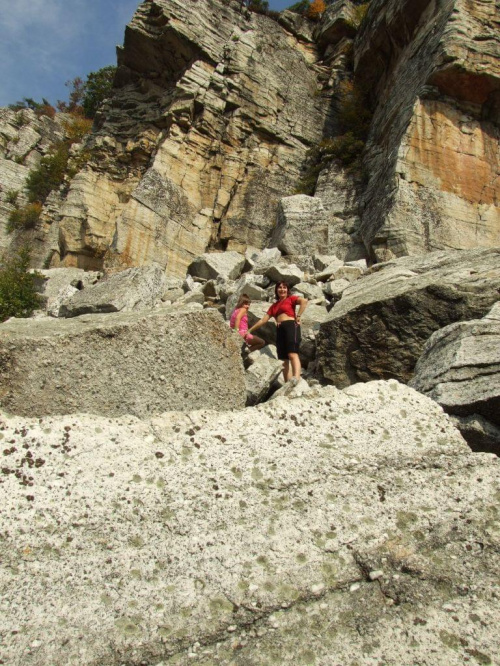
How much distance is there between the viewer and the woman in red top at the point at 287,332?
5.28m

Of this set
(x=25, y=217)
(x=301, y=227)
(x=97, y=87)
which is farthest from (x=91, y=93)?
(x=301, y=227)

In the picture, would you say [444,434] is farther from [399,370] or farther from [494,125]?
[494,125]

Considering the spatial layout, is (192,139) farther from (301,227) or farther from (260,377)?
(260,377)

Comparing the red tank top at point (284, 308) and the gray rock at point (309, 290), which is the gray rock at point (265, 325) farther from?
the gray rock at point (309, 290)

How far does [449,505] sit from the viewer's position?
2.12m

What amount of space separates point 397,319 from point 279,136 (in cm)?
1548

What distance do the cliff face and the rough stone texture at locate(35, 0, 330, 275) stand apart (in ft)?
0.19

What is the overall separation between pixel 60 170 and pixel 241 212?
13.1 m

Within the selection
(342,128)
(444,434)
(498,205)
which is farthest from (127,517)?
(342,128)

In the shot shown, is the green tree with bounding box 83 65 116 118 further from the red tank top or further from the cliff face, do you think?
the red tank top

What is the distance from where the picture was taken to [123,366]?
9.28 feet

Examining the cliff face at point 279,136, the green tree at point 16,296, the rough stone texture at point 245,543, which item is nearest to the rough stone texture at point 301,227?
the cliff face at point 279,136

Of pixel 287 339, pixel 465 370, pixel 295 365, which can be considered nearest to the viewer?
pixel 465 370

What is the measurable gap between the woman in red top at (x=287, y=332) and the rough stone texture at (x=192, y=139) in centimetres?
823
